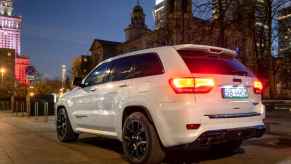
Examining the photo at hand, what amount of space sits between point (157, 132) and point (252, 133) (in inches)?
62.0

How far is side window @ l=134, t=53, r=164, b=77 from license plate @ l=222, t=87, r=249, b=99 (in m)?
1.00

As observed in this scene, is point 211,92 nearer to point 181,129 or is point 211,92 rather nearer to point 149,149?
point 181,129

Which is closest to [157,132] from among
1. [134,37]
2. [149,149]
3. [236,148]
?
[149,149]

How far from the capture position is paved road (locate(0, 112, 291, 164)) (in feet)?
22.8

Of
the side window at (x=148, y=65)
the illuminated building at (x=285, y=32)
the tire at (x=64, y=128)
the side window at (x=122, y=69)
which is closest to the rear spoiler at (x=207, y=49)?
the side window at (x=148, y=65)

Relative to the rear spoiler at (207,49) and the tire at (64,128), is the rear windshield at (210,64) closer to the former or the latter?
the rear spoiler at (207,49)

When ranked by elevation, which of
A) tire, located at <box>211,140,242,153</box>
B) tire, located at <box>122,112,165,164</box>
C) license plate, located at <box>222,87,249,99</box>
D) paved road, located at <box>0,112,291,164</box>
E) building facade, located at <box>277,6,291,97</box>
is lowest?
paved road, located at <box>0,112,291,164</box>

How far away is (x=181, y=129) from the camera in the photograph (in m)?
5.81

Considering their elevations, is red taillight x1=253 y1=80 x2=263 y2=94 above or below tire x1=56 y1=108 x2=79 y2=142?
above

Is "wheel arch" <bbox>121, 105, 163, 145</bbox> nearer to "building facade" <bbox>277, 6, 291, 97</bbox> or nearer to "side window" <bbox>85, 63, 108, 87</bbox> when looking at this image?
"side window" <bbox>85, 63, 108, 87</bbox>

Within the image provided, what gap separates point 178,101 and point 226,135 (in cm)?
94

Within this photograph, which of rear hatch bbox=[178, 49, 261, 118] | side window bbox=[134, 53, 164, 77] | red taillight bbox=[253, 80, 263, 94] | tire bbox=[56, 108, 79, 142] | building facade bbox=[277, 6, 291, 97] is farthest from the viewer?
building facade bbox=[277, 6, 291, 97]

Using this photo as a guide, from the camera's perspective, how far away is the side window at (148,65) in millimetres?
6435

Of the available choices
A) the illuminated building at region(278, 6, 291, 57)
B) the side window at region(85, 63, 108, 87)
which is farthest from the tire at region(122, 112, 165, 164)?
the illuminated building at region(278, 6, 291, 57)
